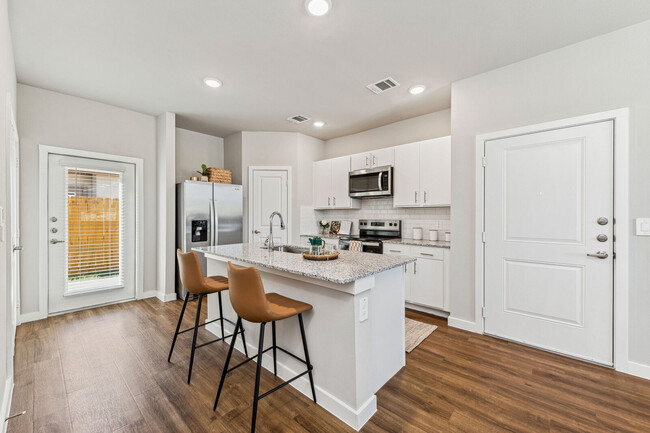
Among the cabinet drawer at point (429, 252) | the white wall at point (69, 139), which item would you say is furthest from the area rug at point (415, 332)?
the white wall at point (69, 139)

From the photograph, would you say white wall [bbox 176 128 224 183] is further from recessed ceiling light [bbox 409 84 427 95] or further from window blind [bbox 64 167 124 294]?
recessed ceiling light [bbox 409 84 427 95]

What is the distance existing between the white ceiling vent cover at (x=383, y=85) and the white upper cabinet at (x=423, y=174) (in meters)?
0.93

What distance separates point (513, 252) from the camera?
2715mm

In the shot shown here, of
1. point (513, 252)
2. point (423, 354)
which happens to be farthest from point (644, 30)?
point (423, 354)

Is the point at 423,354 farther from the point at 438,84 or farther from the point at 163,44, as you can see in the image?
the point at 163,44

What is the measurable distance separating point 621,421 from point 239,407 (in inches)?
90.9

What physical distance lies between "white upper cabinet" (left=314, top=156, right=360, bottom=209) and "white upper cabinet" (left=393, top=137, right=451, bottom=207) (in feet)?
3.01

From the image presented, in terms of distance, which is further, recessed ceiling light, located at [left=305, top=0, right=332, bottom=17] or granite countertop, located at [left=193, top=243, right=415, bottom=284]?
recessed ceiling light, located at [left=305, top=0, right=332, bottom=17]

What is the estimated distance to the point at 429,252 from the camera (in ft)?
11.3

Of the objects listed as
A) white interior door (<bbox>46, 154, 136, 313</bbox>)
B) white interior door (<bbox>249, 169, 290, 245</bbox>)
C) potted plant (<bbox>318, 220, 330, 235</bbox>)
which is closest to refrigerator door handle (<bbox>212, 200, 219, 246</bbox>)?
white interior door (<bbox>249, 169, 290, 245</bbox>)

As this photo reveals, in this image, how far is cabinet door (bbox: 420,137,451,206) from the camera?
3584mm

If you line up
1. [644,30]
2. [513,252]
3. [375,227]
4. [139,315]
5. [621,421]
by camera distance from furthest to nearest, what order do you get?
[375,227] < [139,315] < [513,252] < [644,30] < [621,421]

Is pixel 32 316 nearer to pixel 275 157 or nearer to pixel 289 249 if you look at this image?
pixel 289 249

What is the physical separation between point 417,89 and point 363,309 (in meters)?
2.72
